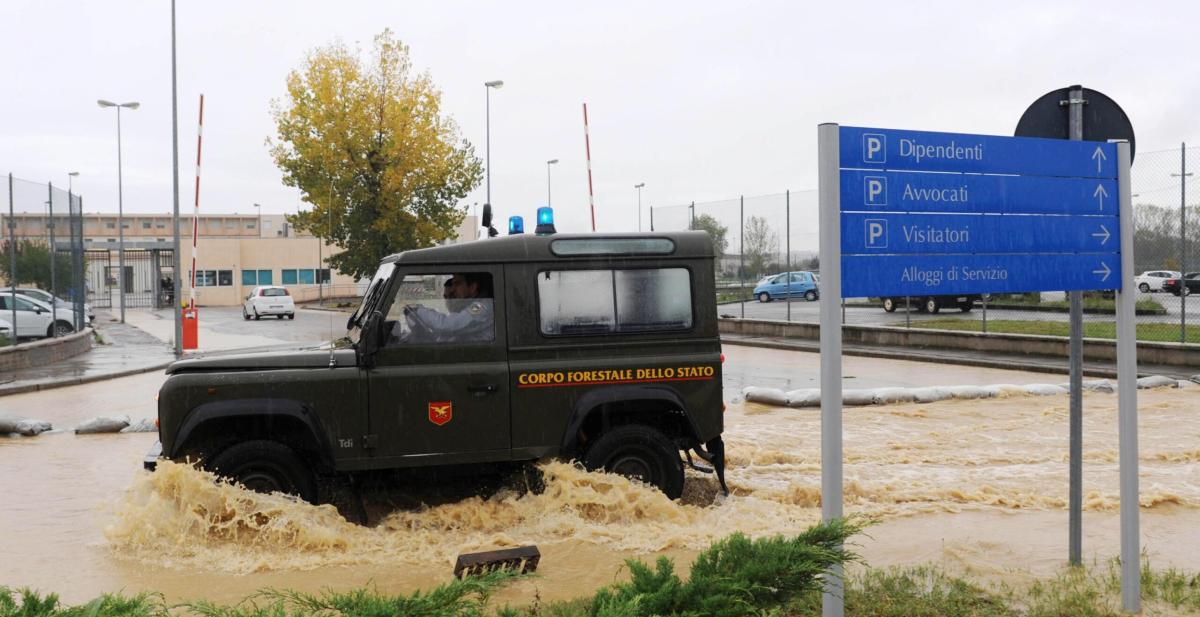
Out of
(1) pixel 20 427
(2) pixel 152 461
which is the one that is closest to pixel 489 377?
(2) pixel 152 461

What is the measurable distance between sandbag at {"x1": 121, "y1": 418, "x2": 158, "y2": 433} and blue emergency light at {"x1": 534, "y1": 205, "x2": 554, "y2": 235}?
6723mm

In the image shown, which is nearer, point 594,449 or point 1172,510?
point 594,449

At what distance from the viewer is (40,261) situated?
22547mm

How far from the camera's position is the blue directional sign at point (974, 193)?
421 cm

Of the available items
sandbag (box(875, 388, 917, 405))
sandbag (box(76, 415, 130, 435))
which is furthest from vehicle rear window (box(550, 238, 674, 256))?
sandbag (box(76, 415, 130, 435))

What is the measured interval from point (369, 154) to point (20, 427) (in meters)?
24.9

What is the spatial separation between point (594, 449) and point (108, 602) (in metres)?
4.01

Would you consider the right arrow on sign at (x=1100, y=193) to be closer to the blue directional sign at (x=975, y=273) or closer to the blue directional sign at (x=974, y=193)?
the blue directional sign at (x=974, y=193)

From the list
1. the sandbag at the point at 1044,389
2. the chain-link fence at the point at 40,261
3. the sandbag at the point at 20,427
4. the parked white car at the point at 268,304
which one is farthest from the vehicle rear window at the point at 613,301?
the parked white car at the point at 268,304

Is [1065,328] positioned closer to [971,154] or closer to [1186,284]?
[1186,284]

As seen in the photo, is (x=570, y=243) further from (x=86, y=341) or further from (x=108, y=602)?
(x=86, y=341)

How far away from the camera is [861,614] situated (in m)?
4.77

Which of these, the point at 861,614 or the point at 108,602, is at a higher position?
the point at 108,602

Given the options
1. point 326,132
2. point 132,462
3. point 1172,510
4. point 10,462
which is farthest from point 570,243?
point 326,132
